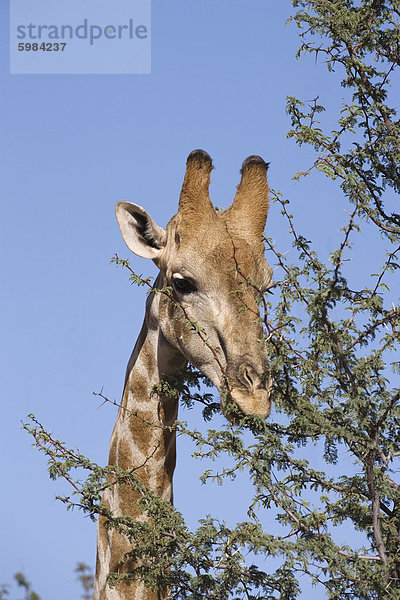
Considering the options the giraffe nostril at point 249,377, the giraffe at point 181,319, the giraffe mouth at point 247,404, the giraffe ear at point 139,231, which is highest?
the giraffe ear at point 139,231

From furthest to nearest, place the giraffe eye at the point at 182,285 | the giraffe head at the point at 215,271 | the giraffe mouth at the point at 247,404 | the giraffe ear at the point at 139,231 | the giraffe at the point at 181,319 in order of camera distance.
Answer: the giraffe ear at the point at 139,231
the giraffe eye at the point at 182,285
the giraffe at the point at 181,319
the giraffe head at the point at 215,271
the giraffe mouth at the point at 247,404

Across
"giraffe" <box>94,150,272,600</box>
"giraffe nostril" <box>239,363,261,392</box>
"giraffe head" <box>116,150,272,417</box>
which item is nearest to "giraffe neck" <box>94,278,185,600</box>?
"giraffe" <box>94,150,272,600</box>

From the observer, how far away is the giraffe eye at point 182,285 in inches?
231

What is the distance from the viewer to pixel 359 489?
14.5 feet

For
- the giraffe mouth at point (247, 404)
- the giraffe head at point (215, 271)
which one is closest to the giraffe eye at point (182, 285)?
the giraffe head at point (215, 271)

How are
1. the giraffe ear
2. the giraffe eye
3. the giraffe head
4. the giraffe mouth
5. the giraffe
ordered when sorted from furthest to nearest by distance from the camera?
the giraffe ear < the giraffe eye < the giraffe < the giraffe head < the giraffe mouth

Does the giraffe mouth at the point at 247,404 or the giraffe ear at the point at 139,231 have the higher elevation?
the giraffe ear at the point at 139,231

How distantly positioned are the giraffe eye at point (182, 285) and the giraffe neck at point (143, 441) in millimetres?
282

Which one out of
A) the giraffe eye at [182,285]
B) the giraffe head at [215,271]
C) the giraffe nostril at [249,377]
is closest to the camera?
the giraffe nostril at [249,377]

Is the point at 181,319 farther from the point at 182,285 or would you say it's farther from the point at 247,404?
the point at 247,404

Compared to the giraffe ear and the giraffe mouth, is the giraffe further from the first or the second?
the giraffe mouth

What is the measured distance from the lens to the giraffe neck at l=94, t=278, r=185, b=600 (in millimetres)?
5938

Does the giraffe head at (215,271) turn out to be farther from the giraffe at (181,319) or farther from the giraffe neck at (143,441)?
the giraffe neck at (143,441)

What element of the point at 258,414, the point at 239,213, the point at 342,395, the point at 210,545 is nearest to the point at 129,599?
the point at 210,545
